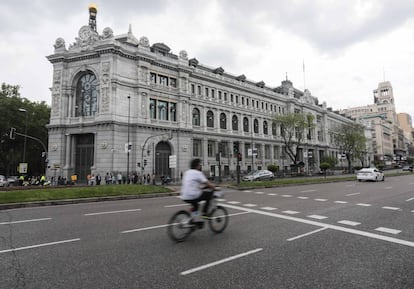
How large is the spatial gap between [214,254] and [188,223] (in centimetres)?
134

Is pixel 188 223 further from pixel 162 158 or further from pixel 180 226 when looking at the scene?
pixel 162 158

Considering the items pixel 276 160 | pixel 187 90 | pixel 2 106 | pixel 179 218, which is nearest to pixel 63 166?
pixel 2 106

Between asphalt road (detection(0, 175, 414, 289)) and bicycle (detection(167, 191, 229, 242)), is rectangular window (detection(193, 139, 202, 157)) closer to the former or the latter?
asphalt road (detection(0, 175, 414, 289))

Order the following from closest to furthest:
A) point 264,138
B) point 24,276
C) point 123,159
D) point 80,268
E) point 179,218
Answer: point 24,276, point 80,268, point 179,218, point 123,159, point 264,138

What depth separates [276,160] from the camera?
61750mm

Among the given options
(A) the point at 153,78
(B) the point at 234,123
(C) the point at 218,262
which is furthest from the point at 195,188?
(B) the point at 234,123

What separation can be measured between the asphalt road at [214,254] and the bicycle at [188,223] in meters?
0.21

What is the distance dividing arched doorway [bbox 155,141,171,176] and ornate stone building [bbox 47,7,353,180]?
0.16 meters

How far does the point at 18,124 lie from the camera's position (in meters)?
45.2

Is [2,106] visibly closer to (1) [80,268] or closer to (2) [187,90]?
(2) [187,90]

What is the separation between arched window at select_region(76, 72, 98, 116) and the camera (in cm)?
3847

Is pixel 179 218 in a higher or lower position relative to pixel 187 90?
lower

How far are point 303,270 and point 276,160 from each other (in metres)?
59.3

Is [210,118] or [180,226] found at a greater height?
[210,118]
